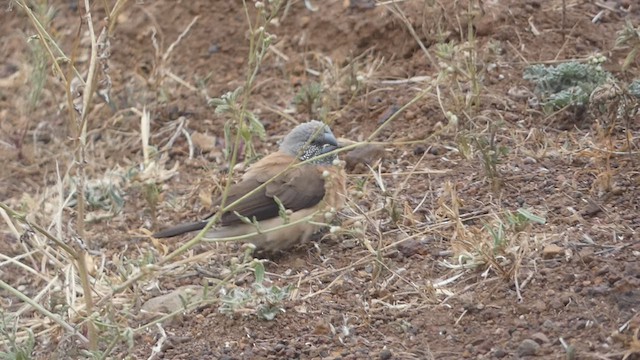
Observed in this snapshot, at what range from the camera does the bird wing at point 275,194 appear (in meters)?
5.95

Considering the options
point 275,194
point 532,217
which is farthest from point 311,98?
point 532,217

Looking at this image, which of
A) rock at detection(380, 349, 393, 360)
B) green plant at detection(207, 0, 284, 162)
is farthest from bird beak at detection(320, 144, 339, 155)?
rock at detection(380, 349, 393, 360)

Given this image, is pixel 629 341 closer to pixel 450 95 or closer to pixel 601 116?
pixel 601 116

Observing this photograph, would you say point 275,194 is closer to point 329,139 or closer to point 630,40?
point 329,139

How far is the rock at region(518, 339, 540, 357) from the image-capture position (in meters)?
4.17

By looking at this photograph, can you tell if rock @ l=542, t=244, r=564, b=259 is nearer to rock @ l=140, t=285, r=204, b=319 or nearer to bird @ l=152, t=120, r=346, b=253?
bird @ l=152, t=120, r=346, b=253

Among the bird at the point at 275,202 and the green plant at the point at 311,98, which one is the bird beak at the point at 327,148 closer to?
the bird at the point at 275,202

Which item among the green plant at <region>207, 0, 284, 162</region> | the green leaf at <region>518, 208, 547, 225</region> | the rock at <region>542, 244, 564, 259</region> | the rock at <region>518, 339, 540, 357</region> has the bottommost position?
the rock at <region>542, 244, 564, 259</region>

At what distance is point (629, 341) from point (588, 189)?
A: 1.56m

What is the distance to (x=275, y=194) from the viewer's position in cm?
600

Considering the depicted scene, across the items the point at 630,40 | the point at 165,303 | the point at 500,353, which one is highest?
the point at 630,40

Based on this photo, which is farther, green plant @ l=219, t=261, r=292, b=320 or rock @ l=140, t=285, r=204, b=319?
rock @ l=140, t=285, r=204, b=319

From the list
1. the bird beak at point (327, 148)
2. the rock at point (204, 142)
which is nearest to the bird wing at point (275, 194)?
the bird beak at point (327, 148)

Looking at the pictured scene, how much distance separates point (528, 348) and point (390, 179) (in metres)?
2.21
